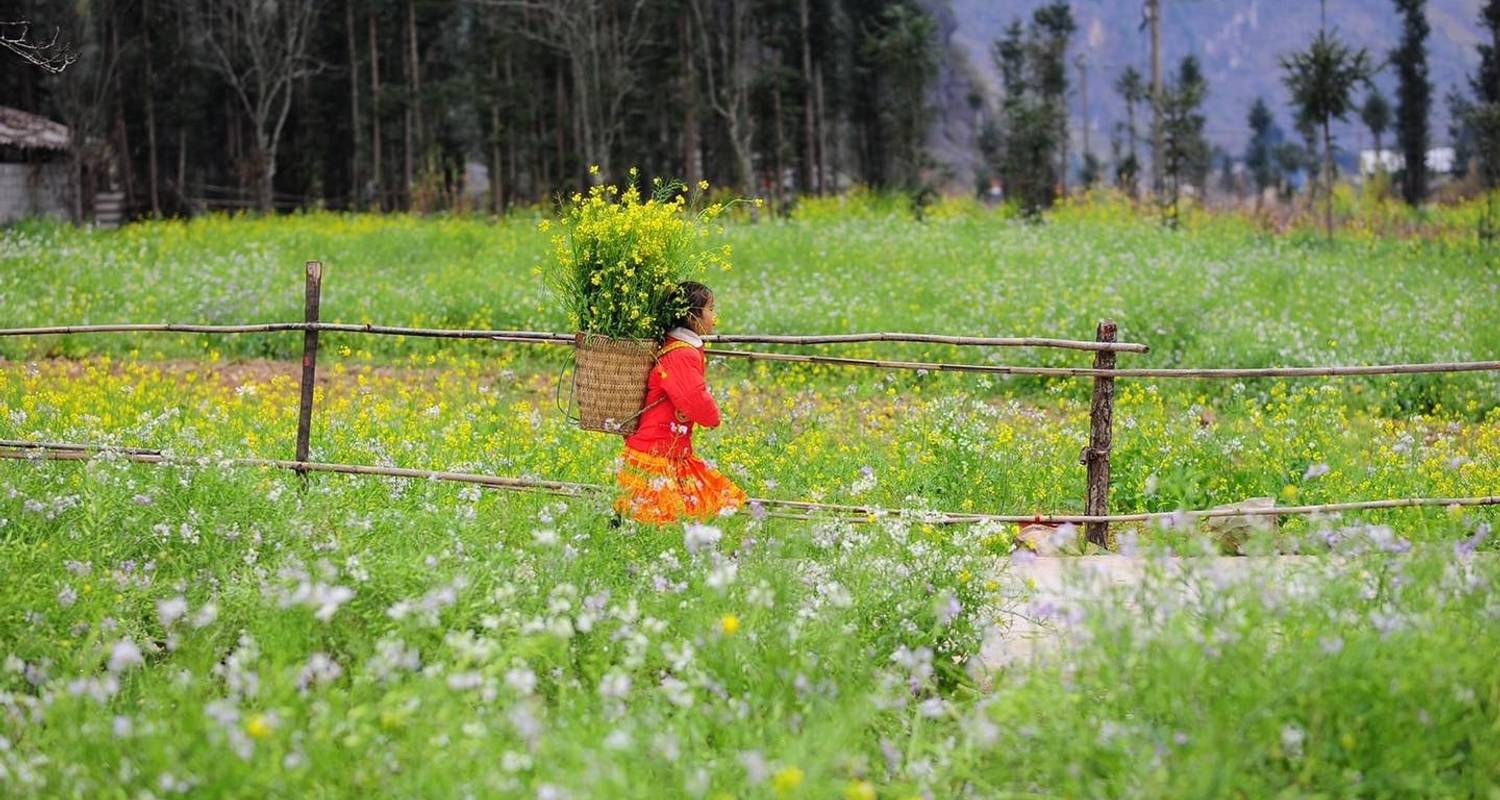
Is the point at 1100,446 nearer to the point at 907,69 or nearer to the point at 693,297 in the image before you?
the point at 693,297

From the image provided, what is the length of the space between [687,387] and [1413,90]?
151 feet

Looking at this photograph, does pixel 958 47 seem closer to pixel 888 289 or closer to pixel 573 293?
pixel 888 289

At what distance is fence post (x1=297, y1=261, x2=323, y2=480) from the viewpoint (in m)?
6.58

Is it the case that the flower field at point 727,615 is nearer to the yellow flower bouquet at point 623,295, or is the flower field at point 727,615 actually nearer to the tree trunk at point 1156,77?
the yellow flower bouquet at point 623,295


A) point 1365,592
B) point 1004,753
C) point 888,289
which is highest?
point 888,289

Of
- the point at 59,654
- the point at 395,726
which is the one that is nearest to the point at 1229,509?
the point at 395,726

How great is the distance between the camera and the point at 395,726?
141 inches

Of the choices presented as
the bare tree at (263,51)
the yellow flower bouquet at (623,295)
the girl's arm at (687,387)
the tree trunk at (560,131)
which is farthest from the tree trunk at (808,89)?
the girl's arm at (687,387)

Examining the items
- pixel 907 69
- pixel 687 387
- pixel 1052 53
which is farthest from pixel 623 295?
pixel 1052 53

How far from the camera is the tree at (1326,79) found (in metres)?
23.7

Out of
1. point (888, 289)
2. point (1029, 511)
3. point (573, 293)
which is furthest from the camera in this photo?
point (888, 289)

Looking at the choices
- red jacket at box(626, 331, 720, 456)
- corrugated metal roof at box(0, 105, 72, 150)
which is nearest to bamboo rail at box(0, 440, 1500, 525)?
red jacket at box(626, 331, 720, 456)

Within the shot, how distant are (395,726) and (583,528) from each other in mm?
1744

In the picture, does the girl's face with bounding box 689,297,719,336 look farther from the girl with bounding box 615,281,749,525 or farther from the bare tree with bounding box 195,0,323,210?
the bare tree with bounding box 195,0,323,210
